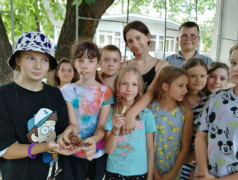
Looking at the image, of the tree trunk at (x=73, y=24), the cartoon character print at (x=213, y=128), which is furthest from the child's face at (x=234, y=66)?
the tree trunk at (x=73, y=24)

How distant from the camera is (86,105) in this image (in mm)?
1553

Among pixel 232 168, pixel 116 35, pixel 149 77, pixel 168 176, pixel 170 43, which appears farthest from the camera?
pixel 170 43

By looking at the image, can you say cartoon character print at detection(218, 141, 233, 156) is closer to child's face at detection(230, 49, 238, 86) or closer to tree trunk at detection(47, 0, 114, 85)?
child's face at detection(230, 49, 238, 86)

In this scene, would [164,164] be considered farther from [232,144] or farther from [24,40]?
[24,40]

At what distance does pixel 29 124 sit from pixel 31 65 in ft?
1.27

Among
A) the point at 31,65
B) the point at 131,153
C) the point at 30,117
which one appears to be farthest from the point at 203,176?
the point at 31,65

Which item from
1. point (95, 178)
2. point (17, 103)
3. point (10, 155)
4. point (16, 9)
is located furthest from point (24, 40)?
point (16, 9)

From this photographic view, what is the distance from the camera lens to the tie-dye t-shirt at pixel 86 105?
1.55m

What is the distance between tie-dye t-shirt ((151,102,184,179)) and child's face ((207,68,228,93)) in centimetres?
45

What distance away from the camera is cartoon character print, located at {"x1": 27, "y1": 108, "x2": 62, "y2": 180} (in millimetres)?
1304

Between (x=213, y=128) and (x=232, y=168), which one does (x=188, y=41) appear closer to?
(x=213, y=128)

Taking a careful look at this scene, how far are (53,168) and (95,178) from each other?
0.35m

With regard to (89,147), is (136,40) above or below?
above

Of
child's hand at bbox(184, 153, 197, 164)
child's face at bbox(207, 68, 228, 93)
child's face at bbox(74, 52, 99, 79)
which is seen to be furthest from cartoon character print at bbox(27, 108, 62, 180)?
child's face at bbox(207, 68, 228, 93)
